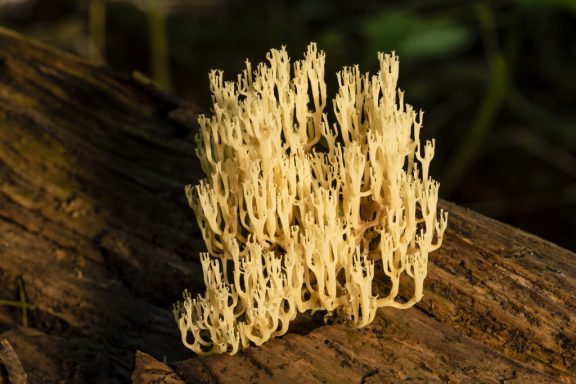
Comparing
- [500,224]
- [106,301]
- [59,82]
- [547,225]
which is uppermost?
[59,82]

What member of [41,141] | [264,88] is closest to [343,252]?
[264,88]

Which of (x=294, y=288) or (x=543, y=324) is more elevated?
(x=294, y=288)

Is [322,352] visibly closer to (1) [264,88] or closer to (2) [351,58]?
(1) [264,88]

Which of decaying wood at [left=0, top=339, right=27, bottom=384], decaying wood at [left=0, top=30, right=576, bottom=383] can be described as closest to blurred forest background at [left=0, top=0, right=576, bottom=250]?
decaying wood at [left=0, top=30, right=576, bottom=383]

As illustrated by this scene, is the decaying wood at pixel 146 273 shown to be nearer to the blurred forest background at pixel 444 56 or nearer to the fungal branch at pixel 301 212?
the fungal branch at pixel 301 212

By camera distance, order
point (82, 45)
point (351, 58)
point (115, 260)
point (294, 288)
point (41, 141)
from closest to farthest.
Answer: point (294, 288) < point (115, 260) < point (41, 141) < point (351, 58) < point (82, 45)

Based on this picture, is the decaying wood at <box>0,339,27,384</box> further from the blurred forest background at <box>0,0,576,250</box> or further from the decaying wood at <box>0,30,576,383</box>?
the blurred forest background at <box>0,0,576,250</box>
